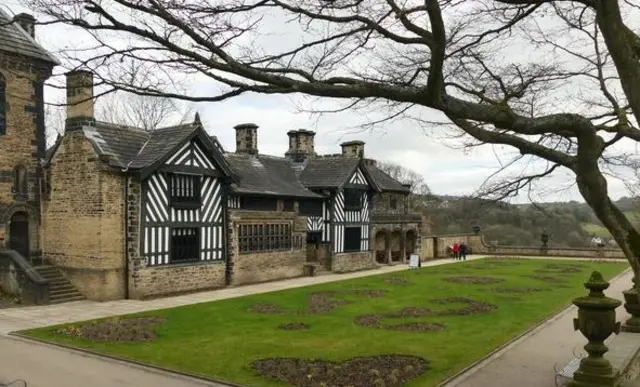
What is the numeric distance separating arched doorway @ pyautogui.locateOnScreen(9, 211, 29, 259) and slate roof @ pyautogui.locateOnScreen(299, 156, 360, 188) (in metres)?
14.3

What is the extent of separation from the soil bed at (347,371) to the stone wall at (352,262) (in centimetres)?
1865

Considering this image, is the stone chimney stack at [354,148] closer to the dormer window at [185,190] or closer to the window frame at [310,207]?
the window frame at [310,207]

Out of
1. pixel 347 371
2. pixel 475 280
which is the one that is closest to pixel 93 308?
pixel 347 371

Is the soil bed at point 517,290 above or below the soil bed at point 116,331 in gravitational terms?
below

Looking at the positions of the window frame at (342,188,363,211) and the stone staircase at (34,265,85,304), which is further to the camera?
the window frame at (342,188,363,211)

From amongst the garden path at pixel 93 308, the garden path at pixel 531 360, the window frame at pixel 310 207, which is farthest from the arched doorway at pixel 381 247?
the garden path at pixel 531 360

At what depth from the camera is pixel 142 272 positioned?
19391mm

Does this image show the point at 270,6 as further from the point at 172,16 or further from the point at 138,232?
the point at 138,232

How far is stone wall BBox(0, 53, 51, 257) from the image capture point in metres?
19.6

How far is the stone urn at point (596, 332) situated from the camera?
7484mm

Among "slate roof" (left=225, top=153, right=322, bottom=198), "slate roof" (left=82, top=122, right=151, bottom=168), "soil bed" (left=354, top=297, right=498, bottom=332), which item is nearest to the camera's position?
"soil bed" (left=354, top=297, right=498, bottom=332)

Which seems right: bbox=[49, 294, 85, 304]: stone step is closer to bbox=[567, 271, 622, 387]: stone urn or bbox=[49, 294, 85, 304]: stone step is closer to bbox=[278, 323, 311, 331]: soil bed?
bbox=[278, 323, 311, 331]: soil bed

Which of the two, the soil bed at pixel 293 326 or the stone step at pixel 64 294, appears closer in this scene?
the soil bed at pixel 293 326

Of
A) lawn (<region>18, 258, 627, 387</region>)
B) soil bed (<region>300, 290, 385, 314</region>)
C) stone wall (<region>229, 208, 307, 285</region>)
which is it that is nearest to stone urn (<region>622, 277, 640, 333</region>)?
lawn (<region>18, 258, 627, 387</region>)
